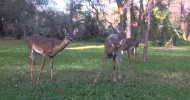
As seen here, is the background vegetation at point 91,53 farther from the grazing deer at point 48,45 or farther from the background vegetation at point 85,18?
the grazing deer at point 48,45

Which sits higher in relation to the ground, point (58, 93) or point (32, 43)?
point (32, 43)

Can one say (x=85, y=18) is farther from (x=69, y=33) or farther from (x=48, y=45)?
(x=69, y=33)

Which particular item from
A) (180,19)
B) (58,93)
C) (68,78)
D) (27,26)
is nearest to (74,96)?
(58,93)

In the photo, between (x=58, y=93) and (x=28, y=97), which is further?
(x=58, y=93)

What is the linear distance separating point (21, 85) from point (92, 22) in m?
40.9

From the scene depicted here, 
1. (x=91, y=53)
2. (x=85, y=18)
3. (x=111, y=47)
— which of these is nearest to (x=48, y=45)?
(x=111, y=47)

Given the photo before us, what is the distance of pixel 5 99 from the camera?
27.0 feet

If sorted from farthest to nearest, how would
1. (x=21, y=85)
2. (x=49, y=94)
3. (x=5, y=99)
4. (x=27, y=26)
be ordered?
(x=27, y=26), (x=21, y=85), (x=49, y=94), (x=5, y=99)

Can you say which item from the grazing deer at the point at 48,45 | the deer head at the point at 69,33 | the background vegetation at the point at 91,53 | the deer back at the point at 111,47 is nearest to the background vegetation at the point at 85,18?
the background vegetation at the point at 91,53

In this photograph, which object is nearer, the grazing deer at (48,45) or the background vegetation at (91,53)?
the background vegetation at (91,53)

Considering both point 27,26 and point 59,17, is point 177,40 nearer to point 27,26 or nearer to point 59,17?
point 59,17

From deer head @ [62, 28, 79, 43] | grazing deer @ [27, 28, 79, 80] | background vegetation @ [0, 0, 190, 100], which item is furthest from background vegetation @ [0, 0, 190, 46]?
deer head @ [62, 28, 79, 43]

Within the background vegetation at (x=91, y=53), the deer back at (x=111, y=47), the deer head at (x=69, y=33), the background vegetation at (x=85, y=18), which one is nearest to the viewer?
the background vegetation at (x=91, y=53)

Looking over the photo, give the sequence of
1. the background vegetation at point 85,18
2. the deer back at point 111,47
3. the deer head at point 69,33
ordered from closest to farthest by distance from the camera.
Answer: the deer head at point 69,33
the deer back at point 111,47
the background vegetation at point 85,18
